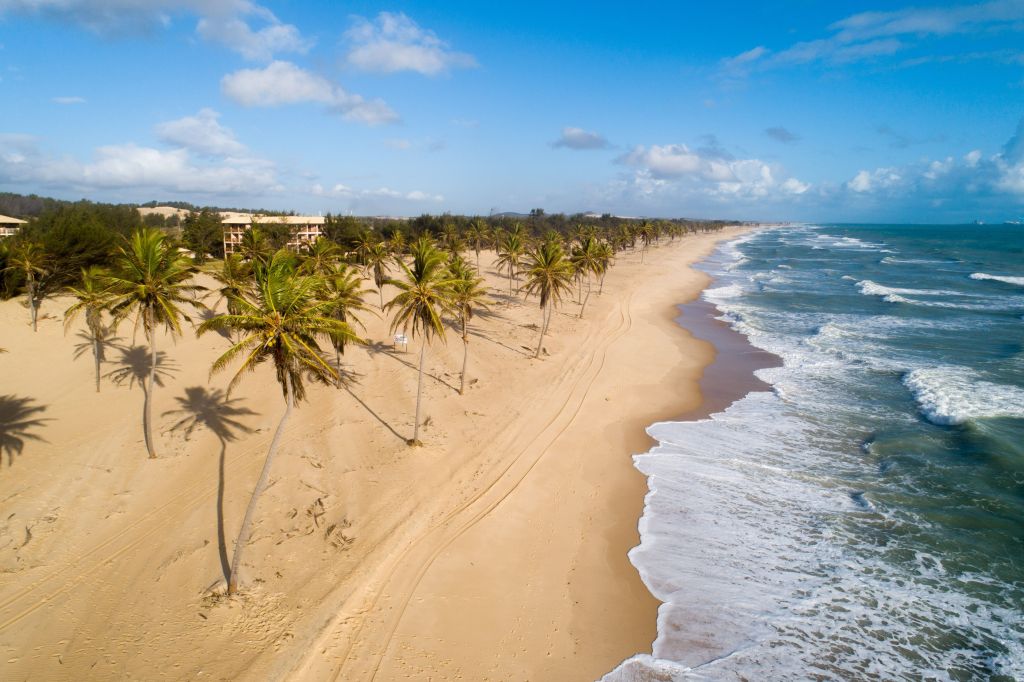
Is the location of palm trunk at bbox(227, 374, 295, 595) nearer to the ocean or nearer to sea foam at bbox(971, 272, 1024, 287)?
the ocean

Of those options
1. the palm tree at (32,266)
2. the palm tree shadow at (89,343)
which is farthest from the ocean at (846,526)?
the palm tree at (32,266)

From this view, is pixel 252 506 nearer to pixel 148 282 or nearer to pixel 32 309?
pixel 148 282

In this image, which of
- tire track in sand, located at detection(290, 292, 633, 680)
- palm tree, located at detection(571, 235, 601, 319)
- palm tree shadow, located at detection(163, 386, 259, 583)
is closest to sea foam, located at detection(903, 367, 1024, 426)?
tire track in sand, located at detection(290, 292, 633, 680)

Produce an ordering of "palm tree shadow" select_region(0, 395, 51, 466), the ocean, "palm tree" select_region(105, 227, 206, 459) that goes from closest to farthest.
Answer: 1. the ocean
2. "palm tree" select_region(105, 227, 206, 459)
3. "palm tree shadow" select_region(0, 395, 51, 466)

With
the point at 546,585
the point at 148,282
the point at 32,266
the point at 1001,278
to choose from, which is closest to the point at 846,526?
the point at 546,585

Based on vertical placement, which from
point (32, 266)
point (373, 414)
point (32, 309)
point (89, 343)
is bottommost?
point (373, 414)

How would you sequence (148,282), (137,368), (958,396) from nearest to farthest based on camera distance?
(148,282), (137,368), (958,396)

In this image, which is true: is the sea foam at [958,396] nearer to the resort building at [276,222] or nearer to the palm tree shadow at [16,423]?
the palm tree shadow at [16,423]
